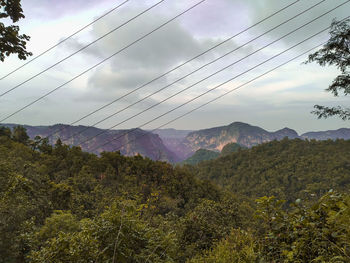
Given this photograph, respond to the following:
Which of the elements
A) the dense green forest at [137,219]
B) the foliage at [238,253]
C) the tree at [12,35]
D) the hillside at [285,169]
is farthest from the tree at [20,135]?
the hillside at [285,169]

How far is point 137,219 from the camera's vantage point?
3889mm

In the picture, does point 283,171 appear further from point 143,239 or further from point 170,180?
point 143,239

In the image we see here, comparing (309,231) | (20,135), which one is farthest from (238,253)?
(20,135)

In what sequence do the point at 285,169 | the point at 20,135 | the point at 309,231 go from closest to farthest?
the point at 309,231
the point at 20,135
the point at 285,169

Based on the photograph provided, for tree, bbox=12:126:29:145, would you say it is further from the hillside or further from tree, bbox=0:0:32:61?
the hillside

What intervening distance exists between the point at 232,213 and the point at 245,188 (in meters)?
96.6

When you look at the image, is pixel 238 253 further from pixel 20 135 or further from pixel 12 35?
pixel 20 135

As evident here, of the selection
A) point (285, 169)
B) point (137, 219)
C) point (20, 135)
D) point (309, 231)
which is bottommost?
point (285, 169)

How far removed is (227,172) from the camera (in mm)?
126438

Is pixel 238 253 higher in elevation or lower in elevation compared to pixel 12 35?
lower

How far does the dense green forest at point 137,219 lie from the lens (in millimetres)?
3252

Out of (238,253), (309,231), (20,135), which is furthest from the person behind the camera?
(20,135)

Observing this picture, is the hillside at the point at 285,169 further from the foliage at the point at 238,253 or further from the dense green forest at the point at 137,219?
the foliage at the point at 238,253

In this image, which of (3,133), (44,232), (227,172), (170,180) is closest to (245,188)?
(227,172)
